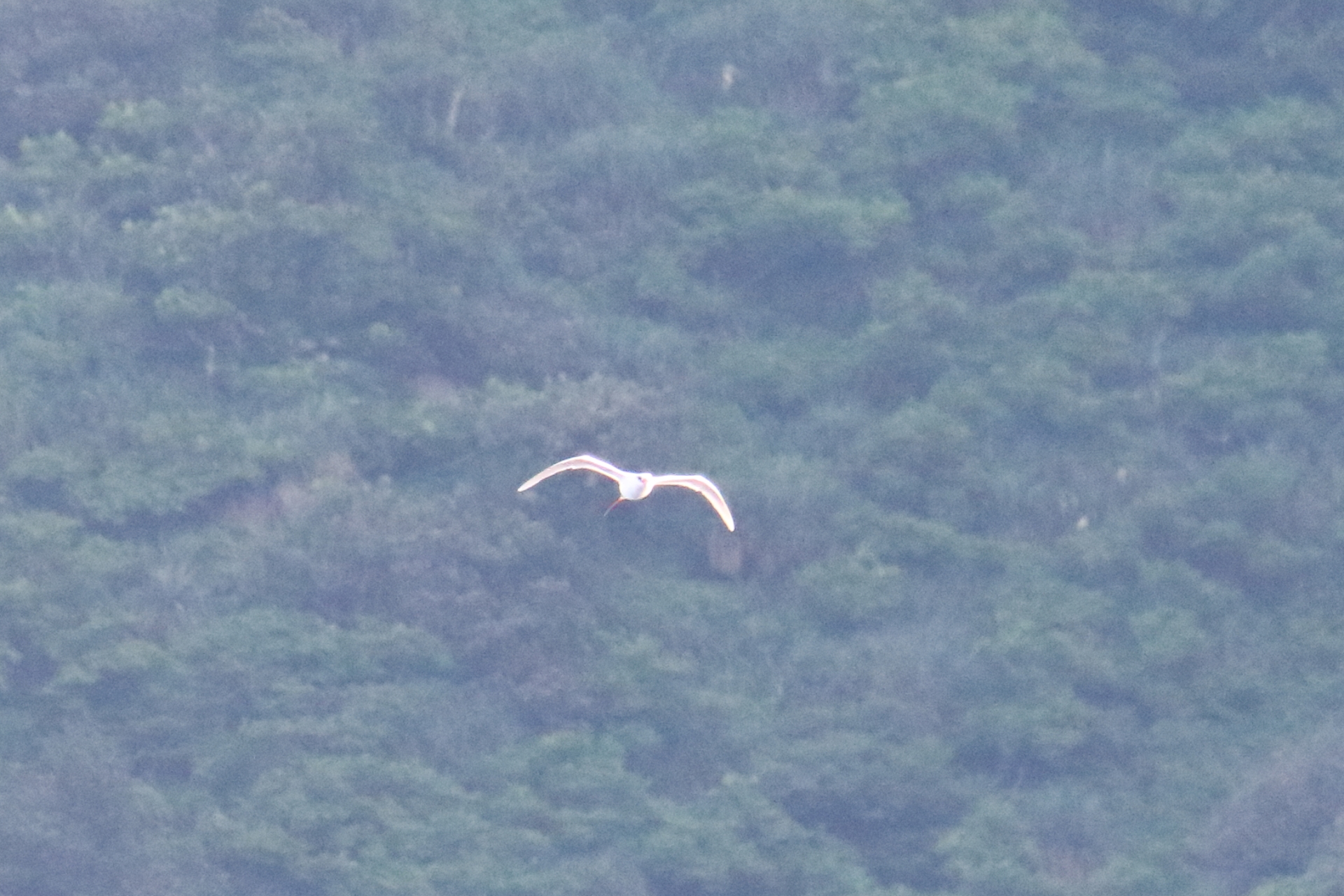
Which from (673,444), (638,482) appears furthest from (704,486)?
(673,444)

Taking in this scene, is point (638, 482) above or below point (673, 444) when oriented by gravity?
below

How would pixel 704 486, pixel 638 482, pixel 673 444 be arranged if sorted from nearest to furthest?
pixel 638 482 < pixel 704 486 < pixel 673 444

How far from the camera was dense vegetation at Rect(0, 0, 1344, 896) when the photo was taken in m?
18.2

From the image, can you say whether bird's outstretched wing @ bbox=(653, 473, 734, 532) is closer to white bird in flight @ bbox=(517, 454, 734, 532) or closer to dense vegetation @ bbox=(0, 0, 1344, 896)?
white bird in flight @ bbox=(517, 454, 734, 532)

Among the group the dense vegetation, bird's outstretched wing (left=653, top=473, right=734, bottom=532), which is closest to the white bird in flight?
bird's outstretched wing (left=653, top=473, right=734, bottom=532)

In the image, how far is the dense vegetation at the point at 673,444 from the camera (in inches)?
716

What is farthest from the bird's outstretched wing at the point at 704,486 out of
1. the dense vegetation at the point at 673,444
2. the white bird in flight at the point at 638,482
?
the dense vegetation at the point at 673,444

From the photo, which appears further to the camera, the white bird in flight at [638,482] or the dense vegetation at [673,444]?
the dense vegetation at [673,444]

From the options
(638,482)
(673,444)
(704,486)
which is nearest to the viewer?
(638,482)

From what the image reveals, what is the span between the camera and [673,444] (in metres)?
20.0

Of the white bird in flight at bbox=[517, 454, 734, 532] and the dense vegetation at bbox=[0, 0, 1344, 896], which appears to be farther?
the dense vegetation at bbox=[0, 0, 1344, 896]

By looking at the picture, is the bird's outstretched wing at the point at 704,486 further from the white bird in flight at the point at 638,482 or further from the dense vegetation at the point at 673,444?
the dense vegetation at the point at 673,444

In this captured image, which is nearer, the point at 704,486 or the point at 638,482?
the point at 638,482

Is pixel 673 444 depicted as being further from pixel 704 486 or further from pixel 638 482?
pixel 638 482
